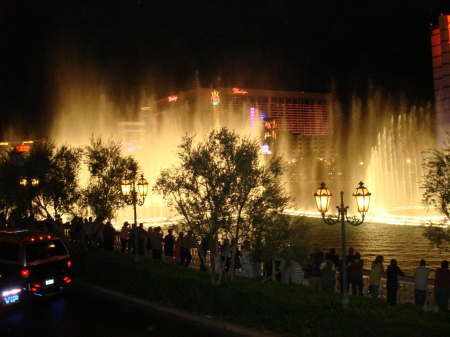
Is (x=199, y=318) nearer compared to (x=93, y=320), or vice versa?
(x=199, y=318)

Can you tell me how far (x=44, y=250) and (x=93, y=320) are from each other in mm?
2840

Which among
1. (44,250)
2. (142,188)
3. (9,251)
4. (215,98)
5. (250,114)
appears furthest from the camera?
(250,114)

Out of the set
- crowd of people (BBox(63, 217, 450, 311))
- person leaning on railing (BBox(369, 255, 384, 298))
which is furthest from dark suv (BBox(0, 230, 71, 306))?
person leaning on railing (BBox(369, 255, 384, 298))

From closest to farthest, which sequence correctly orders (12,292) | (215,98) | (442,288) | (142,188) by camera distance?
(442,288)
(12,292)
(142,188)
(215,98)

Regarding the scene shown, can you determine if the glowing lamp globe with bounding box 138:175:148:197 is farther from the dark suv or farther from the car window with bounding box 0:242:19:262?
the car window with bounding box 0:242:19:262

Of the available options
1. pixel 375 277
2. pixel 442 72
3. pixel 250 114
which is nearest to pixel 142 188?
pixel 375 277

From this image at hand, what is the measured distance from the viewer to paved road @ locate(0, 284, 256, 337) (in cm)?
1024

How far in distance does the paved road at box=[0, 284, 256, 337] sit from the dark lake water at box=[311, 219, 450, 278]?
998 centimetres

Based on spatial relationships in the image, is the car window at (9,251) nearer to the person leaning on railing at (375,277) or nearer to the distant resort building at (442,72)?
the person leaning on railing at (375,277)

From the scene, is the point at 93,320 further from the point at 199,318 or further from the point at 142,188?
the point at 142,188

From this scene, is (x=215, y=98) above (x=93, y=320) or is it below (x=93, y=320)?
above

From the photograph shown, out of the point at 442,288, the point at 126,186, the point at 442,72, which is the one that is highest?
the point at 442,72

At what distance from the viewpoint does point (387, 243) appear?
23703 millimetres

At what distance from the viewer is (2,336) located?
10188 mm
